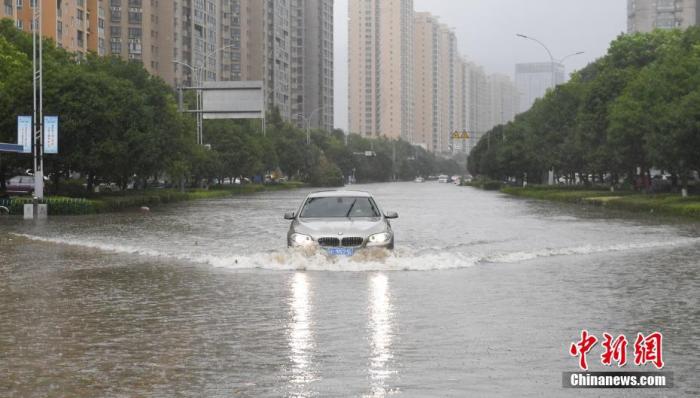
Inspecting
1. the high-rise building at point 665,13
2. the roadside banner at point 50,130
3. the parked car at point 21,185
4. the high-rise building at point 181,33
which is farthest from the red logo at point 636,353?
the high-rise building at point 665,13

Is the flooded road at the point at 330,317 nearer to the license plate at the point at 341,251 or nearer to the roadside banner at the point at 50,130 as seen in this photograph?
the license plate at the point at 341,251

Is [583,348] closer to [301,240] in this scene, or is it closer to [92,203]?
[301,240]

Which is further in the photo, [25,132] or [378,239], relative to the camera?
[25,132]

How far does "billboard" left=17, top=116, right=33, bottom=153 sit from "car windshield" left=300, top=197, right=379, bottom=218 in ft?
78.3

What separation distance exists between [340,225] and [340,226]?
0.06m

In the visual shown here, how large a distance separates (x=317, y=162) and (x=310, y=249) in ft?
419

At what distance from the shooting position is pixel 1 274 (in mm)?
17188

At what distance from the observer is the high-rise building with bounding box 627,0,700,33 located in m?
143

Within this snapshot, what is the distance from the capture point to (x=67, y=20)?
4119 inches

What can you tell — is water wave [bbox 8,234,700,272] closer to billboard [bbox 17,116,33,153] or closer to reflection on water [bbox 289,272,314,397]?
reflection on water [bbox 289,272,314,397]

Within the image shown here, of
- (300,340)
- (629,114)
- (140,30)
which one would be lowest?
(300,340)

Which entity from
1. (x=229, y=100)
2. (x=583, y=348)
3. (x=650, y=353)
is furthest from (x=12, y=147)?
(x=583, y=348)

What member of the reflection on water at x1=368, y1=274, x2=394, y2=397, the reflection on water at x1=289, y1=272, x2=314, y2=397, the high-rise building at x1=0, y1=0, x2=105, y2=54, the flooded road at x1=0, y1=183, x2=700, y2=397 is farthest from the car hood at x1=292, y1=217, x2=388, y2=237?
the high-rise building at x1=0, y1=0, x2=105, y2=54

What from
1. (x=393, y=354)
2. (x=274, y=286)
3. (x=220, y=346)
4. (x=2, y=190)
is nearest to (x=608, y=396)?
(x=393, y=354)
